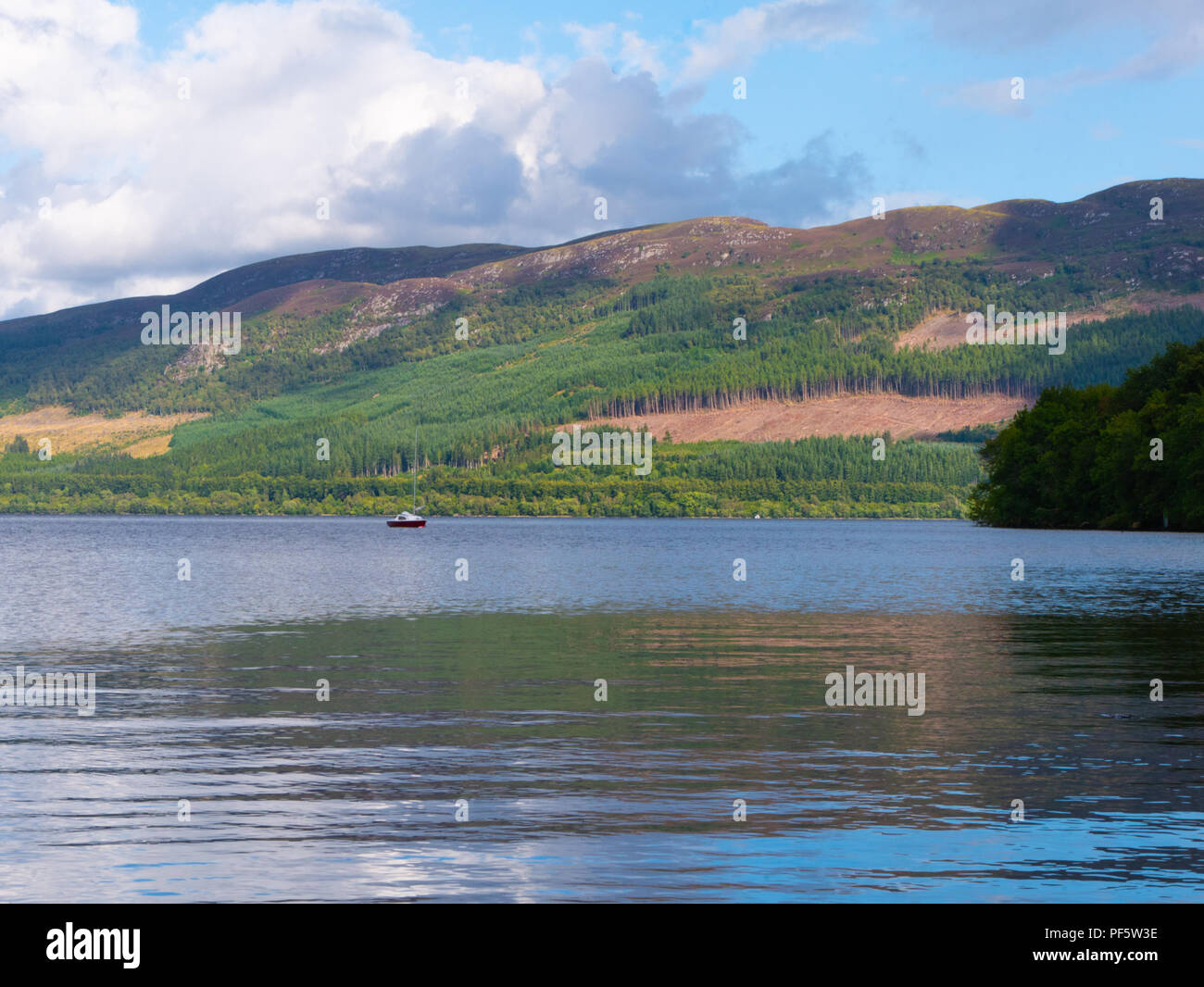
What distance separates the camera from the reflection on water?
1739 cm

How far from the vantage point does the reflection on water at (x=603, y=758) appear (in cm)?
1739

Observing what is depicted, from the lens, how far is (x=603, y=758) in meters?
25.7

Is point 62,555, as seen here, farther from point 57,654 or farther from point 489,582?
point 57,654

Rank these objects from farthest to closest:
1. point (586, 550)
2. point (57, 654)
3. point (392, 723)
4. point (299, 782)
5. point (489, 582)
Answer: point (586, 550)
point (489, 582)
point (57, 654)
point (392, 723)
point (299, 782)

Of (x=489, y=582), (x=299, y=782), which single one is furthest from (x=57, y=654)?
(x=489, y=582)

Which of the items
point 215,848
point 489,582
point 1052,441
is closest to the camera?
point 215,848

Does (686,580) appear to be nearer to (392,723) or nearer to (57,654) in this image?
(57,654)

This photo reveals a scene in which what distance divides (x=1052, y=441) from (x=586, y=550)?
270 ft

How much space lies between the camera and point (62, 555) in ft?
443
